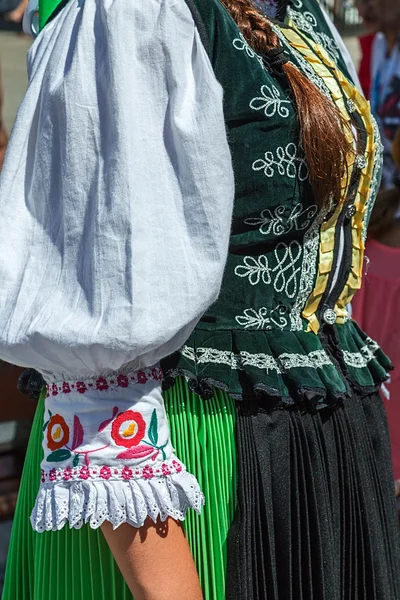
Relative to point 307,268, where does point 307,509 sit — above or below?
below

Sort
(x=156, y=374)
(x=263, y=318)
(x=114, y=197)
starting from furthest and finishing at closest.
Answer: (x=263, y=318) → (x=156, y=374) → (x=114, y=197)

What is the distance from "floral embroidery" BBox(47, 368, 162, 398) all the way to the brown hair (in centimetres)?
34

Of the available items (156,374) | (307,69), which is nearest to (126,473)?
(156,374)

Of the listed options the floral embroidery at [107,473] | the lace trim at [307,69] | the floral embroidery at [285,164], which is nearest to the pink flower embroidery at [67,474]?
the floral embroidery at [107,473]

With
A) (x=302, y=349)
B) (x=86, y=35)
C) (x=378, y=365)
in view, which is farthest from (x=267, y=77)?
(x=378, y=365)

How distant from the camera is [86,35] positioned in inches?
37.3

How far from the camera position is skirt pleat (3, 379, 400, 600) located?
3.41 feet

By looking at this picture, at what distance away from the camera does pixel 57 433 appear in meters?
0.97

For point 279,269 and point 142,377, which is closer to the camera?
point 142,377

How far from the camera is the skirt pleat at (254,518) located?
104cm

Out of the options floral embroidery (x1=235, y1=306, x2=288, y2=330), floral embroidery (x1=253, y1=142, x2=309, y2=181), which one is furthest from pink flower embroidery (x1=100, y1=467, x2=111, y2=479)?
floral embroidery (x1=253, y1=142, x2=309, y2=181)

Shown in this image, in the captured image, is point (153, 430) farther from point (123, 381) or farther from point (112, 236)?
point (112, 236)

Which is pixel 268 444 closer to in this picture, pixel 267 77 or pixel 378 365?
pixel 378 365

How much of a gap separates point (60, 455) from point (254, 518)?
0.26 meters
